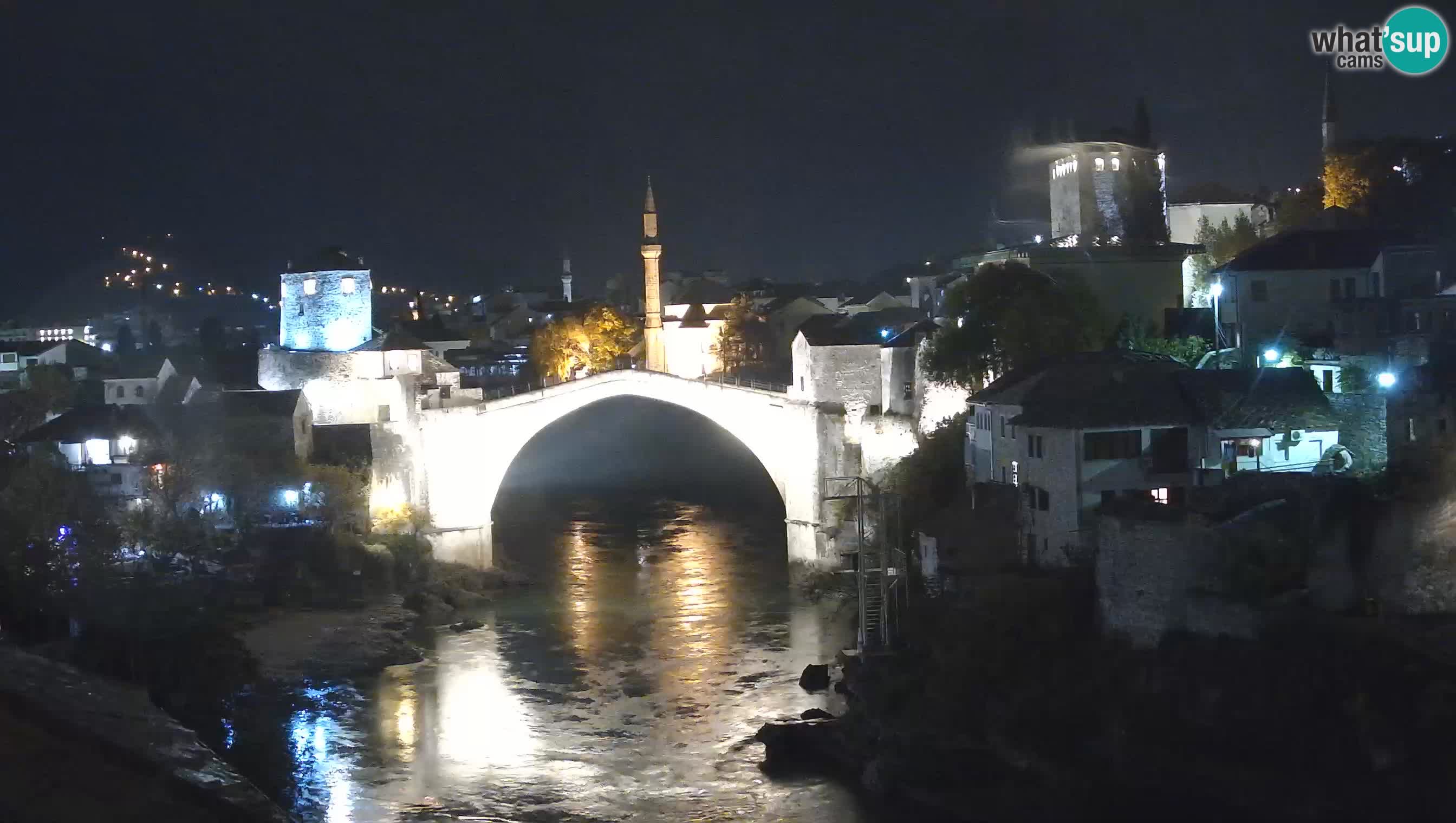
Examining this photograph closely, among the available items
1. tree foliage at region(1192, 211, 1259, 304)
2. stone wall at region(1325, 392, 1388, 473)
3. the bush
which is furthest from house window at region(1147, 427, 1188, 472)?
the bush

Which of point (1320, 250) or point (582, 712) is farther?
point (1320, 250)

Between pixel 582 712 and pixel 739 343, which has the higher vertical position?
pixel 739 343

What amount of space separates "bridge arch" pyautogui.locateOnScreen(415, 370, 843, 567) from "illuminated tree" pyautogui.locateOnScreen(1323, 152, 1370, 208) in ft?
28.5

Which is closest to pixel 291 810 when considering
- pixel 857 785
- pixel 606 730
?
pixel 606 730

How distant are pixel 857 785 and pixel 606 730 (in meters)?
3.33

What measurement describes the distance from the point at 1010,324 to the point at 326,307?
1395cm

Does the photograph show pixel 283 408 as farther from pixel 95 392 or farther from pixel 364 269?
pixel 95 392

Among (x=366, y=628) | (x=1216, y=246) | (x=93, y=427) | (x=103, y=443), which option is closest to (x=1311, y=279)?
(x=1216, y=246)

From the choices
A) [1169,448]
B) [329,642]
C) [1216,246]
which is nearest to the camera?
[1169,448]

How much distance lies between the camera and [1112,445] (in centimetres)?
1673

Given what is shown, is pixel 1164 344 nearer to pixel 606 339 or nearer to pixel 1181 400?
pixel 1181 400

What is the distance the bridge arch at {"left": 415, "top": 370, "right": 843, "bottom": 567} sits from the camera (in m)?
26.0

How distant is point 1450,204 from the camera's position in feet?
77.7

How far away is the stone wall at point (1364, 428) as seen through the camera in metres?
17.0
